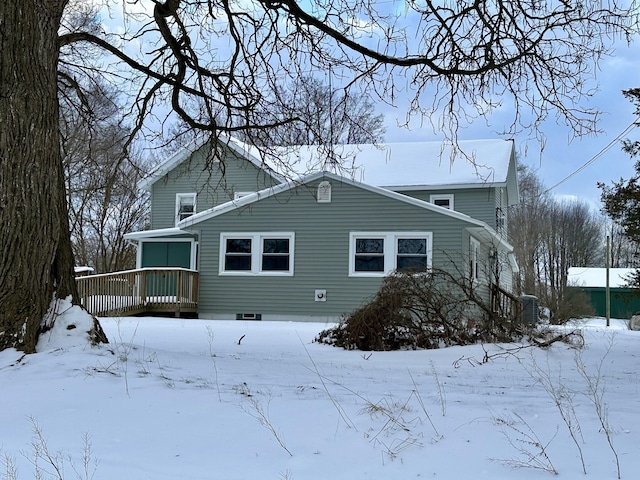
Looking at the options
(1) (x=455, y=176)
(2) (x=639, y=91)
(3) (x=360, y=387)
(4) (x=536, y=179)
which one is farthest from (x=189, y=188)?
(4) (x=536, y=179)

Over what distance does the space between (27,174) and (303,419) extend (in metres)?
3.61

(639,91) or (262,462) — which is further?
(639,91)

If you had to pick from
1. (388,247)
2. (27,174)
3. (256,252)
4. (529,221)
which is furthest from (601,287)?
(27,174)

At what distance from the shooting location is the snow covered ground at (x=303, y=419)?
329 cm

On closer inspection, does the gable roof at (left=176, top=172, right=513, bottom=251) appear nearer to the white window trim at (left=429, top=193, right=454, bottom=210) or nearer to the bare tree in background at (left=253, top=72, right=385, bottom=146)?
the white window trim at (left=429, top=193, right=454, bottom=210)

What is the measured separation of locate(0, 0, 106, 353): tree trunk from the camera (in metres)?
5.65

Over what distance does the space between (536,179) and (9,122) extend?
45.1 meters

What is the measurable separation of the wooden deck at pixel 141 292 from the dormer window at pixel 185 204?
11.9ft

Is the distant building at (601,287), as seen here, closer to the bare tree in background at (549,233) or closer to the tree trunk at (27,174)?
the bare tree in background at (549,233)

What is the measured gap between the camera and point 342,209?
1770 centimetres

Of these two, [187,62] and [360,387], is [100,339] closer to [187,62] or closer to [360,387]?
[360,387]

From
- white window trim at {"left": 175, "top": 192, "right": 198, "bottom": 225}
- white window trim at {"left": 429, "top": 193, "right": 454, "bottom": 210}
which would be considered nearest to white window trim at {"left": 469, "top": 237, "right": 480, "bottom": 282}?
white window trim at {"left": 429, "top": 193, "right": 454, "bottom": 210}

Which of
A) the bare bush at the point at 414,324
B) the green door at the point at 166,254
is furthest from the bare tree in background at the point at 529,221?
the bare bush at the point at 414,324

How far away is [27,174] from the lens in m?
5.76
